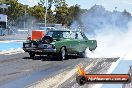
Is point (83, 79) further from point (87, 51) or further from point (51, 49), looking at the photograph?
point (87, 51)

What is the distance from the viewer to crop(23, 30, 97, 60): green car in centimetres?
1891

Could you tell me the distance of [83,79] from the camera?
15.6 feet

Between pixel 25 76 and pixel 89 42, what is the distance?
921 centimetres

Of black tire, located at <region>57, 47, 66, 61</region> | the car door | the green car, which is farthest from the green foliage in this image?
black tire, located at <region>57, 47, 66, 61</region>

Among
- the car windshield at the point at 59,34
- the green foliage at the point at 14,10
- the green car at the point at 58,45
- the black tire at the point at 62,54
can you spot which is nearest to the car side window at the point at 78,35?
the green car at the point at 58,45

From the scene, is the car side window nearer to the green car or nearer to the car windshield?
the green car

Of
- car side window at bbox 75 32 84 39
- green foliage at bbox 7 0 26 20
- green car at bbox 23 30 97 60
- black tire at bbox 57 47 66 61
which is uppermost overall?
green foliage at bbox 7 0 26 20

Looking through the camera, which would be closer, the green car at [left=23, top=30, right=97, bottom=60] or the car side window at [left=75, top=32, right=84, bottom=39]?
the green car at [left=23, top=30, right=97, bottom=60]

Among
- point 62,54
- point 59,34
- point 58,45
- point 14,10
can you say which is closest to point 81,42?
point 59,34

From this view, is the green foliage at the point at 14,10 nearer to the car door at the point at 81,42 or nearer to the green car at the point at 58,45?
the car door at the point at 81,42

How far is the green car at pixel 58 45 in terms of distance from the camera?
62.0 ft

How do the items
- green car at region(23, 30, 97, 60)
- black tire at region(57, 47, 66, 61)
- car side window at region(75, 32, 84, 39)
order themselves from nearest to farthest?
green car at region(23, 30, 97, 60) → black tire at region(57, 47, 66, 61) → car side window at region(75, 32, 84, 39)

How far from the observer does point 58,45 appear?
18953mm

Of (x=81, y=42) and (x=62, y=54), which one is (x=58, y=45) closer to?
(x=62, y=54)
